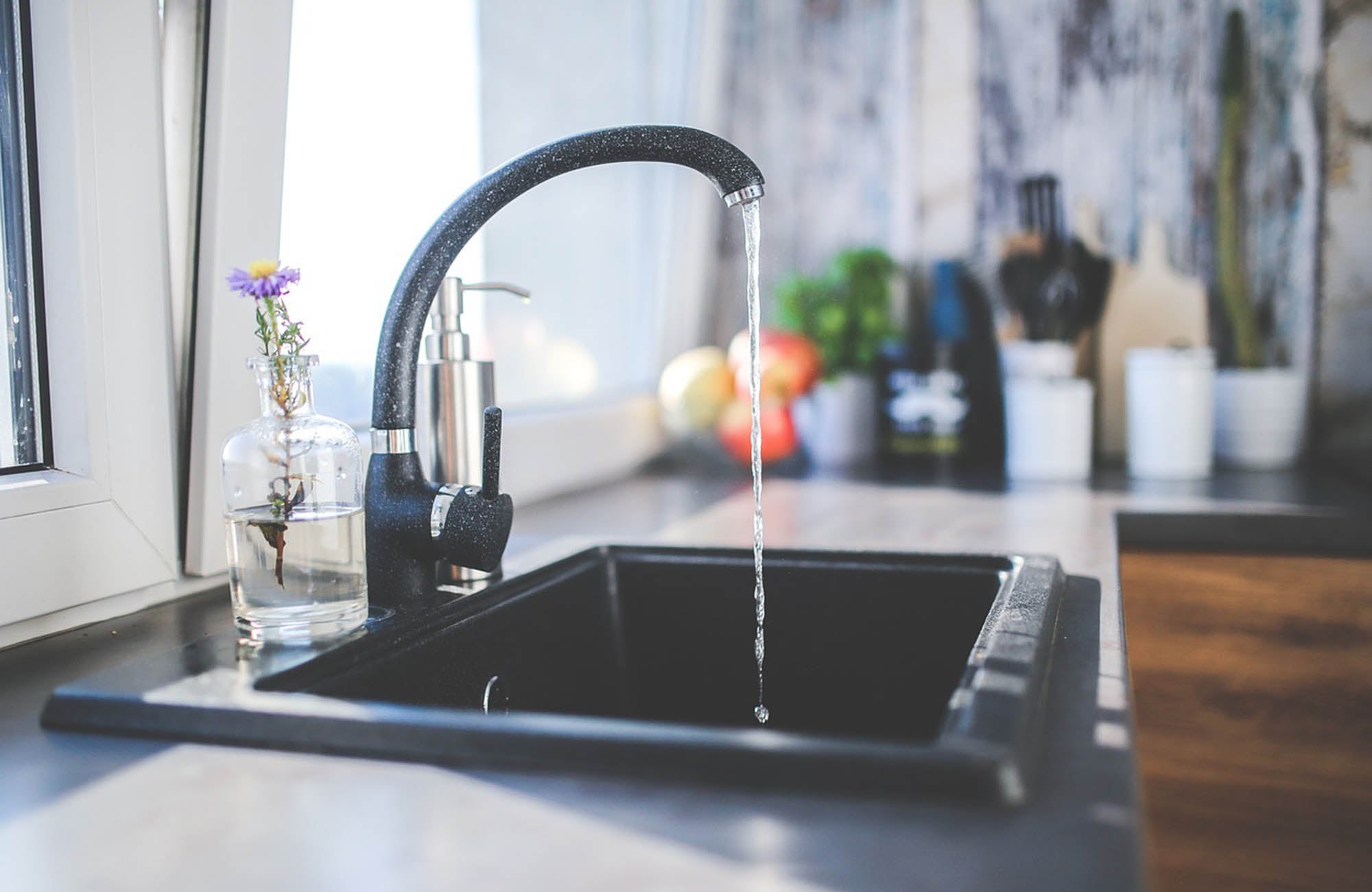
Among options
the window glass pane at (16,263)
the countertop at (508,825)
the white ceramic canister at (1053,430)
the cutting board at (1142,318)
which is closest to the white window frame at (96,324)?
the window glass pane at (16,263)

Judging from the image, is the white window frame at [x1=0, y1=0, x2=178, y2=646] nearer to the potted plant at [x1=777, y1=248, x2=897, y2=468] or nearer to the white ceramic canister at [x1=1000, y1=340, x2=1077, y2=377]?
the potted plant at [x1=777, y1=248, x2=897, y2=468]

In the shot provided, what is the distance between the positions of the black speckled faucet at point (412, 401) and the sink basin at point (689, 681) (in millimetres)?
→ 46

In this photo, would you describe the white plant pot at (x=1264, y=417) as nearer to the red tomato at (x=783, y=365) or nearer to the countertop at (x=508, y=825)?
the red tomato at (x=783, y=365)

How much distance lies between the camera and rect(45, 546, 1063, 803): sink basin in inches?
20.8

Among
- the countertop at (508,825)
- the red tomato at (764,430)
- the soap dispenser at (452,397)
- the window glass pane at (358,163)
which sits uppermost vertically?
the window glass pane at (358,163)

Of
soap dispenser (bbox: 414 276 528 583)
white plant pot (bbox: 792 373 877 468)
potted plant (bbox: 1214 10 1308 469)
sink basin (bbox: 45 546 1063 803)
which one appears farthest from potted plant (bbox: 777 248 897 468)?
soap dispenser (bbox: 414 276 528 583)

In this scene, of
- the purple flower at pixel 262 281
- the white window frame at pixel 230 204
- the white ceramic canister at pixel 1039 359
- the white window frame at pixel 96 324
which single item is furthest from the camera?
the white ceramic canister at pixel 1039 359

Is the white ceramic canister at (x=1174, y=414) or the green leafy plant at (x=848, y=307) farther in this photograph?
the green leafy plant at (x=848, y=307)

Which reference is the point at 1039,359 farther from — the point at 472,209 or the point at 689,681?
the point at 472,209

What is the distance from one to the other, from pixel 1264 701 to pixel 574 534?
0.75 m

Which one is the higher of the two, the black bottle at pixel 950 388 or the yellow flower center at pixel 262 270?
the yellow flower center at pixel 262 270

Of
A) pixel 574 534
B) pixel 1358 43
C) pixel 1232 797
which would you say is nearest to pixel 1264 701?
pixel 1232 797

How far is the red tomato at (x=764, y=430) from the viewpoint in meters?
1.94

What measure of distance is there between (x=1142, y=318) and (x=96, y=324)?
62.0 inches
